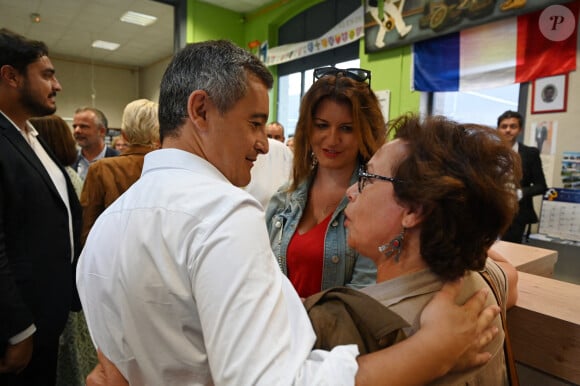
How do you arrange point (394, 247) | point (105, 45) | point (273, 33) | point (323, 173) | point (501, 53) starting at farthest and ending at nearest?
point (105, 45), point (273, 33), point (501, 53), point (323, 173), point (394, 247)

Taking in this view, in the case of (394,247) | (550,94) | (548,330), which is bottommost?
(548,330)

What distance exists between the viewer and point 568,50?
11.3 feet

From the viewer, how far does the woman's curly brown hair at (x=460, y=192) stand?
0.81 m

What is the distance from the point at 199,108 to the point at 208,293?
17.1 inches

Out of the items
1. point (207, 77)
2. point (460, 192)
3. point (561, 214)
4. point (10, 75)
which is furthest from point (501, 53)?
point (10, 75)

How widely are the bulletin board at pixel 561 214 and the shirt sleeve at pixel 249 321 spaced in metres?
3.68

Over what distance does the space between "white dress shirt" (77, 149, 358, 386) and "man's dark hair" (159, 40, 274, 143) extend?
0.16 meters

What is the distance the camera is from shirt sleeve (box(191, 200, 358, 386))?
1.90ft

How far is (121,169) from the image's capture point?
2260 millimetres

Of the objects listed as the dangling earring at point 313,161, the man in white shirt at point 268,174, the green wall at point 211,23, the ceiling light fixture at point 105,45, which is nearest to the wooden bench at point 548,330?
the dangling earring at point 313,161

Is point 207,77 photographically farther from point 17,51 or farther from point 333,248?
point 17,51

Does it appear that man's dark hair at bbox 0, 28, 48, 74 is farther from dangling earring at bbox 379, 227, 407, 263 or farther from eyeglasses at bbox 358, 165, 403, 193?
dangling earring at bbox 379, 227, 407, 263

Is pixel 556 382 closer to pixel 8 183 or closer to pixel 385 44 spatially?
pixel 8 183

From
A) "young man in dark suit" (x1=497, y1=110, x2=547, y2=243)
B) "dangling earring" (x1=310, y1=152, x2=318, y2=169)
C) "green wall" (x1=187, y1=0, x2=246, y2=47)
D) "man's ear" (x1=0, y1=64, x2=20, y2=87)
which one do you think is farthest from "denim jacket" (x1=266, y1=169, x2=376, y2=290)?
"green wall" (x1=187, y1=0, x2=246, y2=47)
